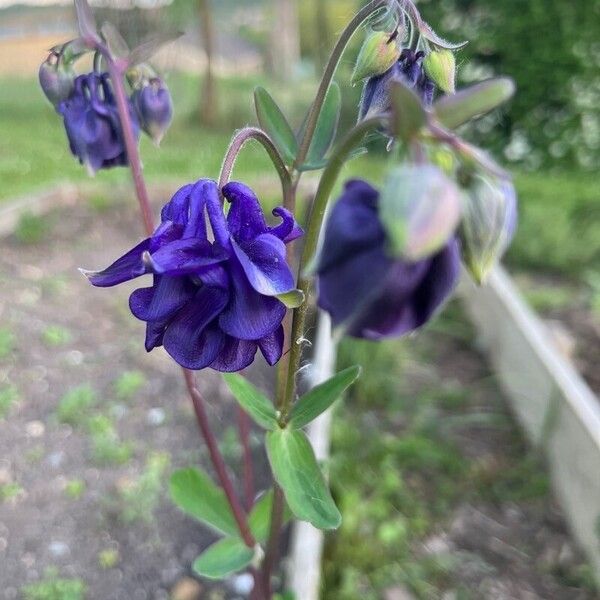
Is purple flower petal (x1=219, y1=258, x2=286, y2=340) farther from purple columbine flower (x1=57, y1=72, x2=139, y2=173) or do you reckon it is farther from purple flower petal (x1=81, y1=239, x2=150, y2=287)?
purple columbine flower (x1=57, y1=72, x2=139, y2=173)

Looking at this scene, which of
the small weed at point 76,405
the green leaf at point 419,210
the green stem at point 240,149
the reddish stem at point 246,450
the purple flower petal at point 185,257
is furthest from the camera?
the small weed at point 76,405

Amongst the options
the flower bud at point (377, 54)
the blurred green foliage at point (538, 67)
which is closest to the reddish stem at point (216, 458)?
the flower bud at point (377, 54)

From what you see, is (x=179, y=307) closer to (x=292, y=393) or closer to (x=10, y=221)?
(x=292, y=393)

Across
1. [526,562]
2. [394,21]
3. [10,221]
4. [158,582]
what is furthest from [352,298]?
[10,221]

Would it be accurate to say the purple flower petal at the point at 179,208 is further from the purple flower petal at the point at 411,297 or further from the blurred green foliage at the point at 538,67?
the blurred green foliage at the point at 538,67

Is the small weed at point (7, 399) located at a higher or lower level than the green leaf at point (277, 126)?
lower

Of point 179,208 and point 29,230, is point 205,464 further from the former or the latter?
point 29,230

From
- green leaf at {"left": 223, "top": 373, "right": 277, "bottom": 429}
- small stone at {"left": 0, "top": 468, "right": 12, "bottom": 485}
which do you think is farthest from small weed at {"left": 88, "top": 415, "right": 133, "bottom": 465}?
green leaf at {"left": 223, "top": 373, "right": 277, "bottom": 429}
